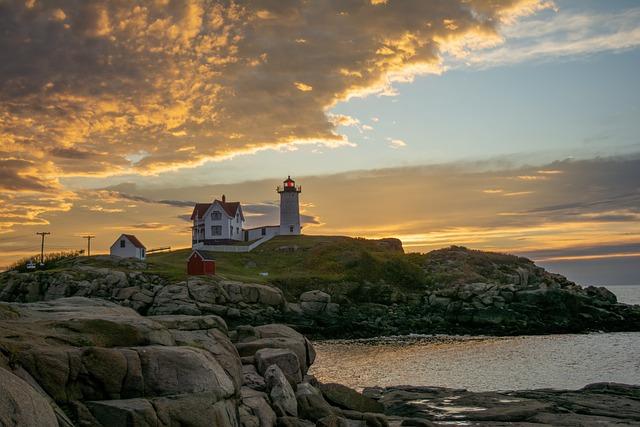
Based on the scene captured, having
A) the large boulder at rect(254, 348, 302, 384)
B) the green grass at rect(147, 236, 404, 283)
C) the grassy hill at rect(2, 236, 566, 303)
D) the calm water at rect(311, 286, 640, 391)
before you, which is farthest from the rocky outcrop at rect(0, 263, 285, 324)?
the large boulder at rect(254, 348, 302, 384)

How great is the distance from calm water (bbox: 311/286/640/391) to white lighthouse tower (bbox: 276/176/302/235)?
6396cm

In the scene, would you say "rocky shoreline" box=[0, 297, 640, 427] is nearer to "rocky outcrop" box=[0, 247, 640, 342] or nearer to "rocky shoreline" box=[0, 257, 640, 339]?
"rocky shoreline" box=[0, 257, 640, 339]

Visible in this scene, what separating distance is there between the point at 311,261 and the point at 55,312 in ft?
245

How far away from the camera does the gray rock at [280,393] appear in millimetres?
21078

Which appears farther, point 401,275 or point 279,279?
point 401,275

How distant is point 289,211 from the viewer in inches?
4884

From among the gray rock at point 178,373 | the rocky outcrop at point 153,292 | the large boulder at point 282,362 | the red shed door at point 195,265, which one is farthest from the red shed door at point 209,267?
the gray rock at point 178,373

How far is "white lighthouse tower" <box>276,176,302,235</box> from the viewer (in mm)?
123812

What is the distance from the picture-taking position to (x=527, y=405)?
27594mm

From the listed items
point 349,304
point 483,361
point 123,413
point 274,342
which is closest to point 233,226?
point 349,304

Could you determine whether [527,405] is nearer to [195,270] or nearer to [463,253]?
[195,270]

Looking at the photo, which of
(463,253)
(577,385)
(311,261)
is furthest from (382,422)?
(463,253)

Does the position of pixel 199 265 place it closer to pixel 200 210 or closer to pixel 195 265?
pixel 195 265

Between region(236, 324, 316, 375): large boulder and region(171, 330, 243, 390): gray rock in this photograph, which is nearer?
region(171, 330, 243, 390): gray rock
